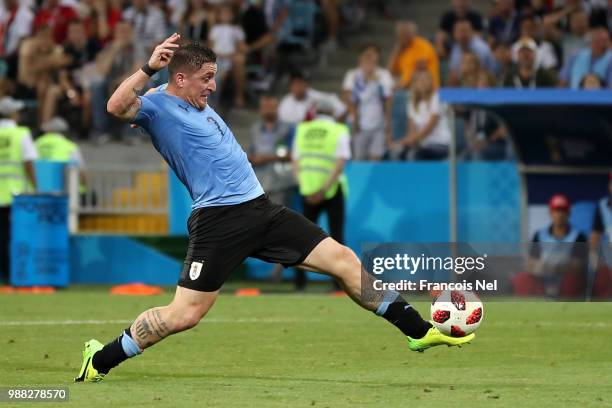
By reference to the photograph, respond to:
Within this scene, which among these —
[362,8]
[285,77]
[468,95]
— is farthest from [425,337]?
[362,8]

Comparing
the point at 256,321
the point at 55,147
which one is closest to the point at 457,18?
the point at 55,147

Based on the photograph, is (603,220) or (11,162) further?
(11,162)

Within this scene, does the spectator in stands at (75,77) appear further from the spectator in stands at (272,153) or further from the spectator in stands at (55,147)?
the spectator in stands at (272,153)

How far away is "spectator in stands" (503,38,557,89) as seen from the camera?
20.4 m

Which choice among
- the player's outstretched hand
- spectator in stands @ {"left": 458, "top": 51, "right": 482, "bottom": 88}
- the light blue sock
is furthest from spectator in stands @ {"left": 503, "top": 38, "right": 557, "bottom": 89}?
the player's outstretched hand

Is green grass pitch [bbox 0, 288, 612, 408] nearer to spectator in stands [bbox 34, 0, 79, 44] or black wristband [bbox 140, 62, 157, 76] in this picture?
black wristband [bbox 140, 62, 157, 76]

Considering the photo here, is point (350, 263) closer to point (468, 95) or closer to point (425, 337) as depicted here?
point (425, 337)

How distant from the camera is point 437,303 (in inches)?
406

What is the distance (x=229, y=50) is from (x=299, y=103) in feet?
12.0

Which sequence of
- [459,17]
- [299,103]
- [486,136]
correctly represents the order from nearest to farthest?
[486,136], [299,103], [459,17]

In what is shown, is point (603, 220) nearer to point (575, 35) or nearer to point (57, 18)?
point (575, 35)

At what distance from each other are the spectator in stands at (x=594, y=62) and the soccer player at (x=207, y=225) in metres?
11.1

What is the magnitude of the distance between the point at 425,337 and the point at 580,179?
10082mm

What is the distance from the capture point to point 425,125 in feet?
69.7
